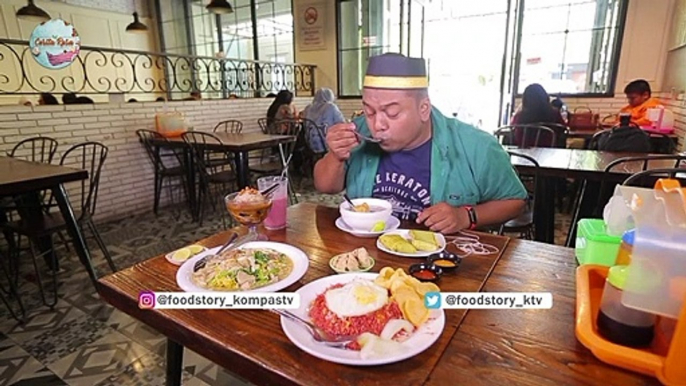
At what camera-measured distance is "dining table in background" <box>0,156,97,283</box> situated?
6.60 feet

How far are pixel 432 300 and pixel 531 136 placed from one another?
376cm

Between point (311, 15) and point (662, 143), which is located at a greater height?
point (311, 15)

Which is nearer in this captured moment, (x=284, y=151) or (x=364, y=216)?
(x=364, y=216)

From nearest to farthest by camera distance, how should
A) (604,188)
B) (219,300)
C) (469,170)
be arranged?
(219,300)
(469,170)
(604,188)

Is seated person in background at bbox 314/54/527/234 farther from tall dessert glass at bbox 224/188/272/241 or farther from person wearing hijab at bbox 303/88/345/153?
person wearing hijab at bbox 303/88/345/153

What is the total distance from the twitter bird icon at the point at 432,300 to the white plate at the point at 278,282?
31cm

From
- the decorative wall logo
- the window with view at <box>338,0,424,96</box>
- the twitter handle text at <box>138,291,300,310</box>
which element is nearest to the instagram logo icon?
the twitter handle text at <box>138,291,300,310</box>

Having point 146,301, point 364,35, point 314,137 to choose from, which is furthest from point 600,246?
point 364,35

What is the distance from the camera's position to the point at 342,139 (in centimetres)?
132

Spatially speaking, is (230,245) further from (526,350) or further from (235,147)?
(235,147)

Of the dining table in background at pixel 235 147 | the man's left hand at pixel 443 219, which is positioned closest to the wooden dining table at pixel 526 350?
the man's left hand at pixel 443 219

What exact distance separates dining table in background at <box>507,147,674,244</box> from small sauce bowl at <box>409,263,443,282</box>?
1.82 metres

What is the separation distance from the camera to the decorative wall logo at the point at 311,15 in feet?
23.1

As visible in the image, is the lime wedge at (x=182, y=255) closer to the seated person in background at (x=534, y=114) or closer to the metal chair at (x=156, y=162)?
the metal chair at (x=156, y=162)
